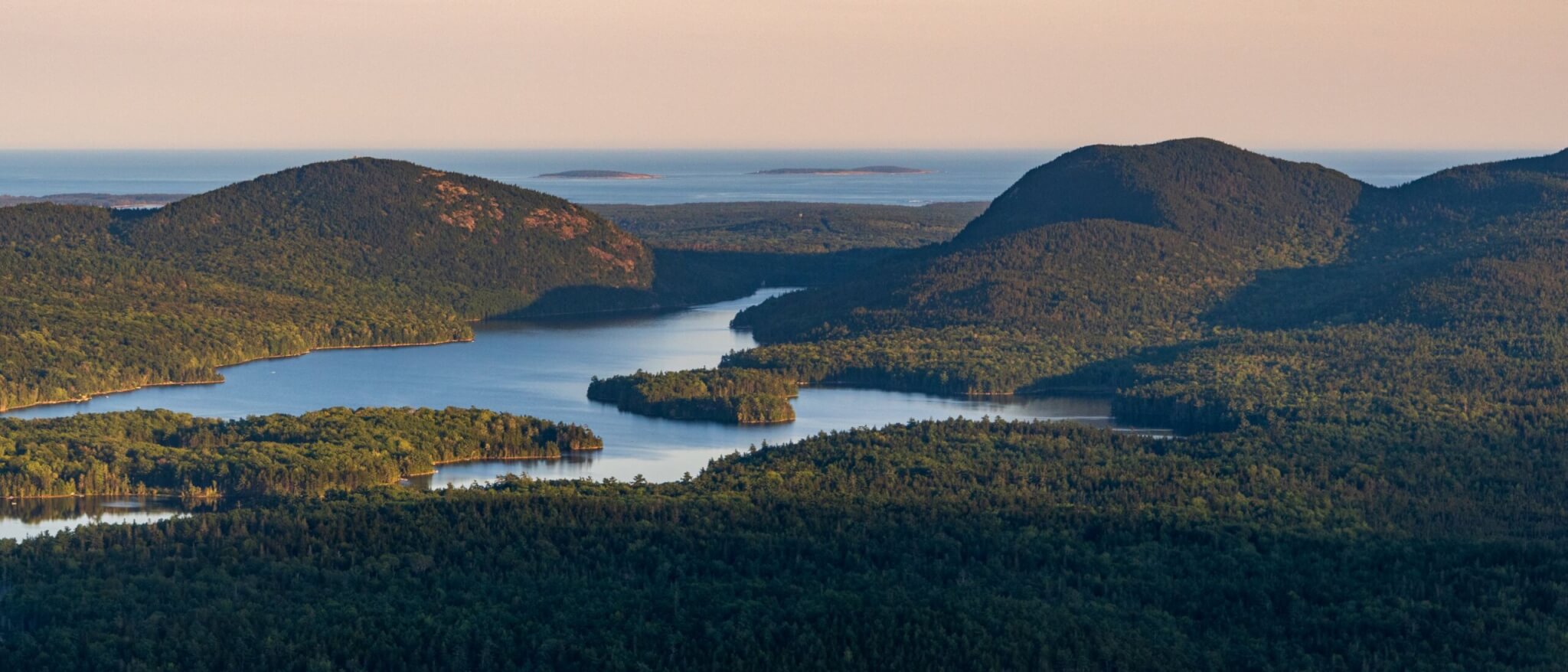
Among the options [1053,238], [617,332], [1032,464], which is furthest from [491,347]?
[1032,464]

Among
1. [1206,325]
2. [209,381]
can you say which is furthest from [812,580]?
[1206,325]

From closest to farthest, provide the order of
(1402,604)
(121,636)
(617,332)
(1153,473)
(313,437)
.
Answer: (121,636), (1402,604), (1153,473), (313,437), (617,332)

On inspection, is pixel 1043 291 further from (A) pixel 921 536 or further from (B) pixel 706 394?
(A) pixel 921 536

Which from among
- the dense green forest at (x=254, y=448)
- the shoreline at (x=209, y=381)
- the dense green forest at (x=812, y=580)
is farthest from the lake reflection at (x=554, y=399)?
the dense green forest at (x=812, y=580)

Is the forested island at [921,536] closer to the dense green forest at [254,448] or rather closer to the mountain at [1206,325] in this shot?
the dense green forest at [254,448]

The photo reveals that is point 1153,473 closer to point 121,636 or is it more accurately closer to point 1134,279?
point 121,636

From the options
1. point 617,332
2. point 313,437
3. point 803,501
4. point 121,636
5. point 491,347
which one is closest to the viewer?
point 121,636
